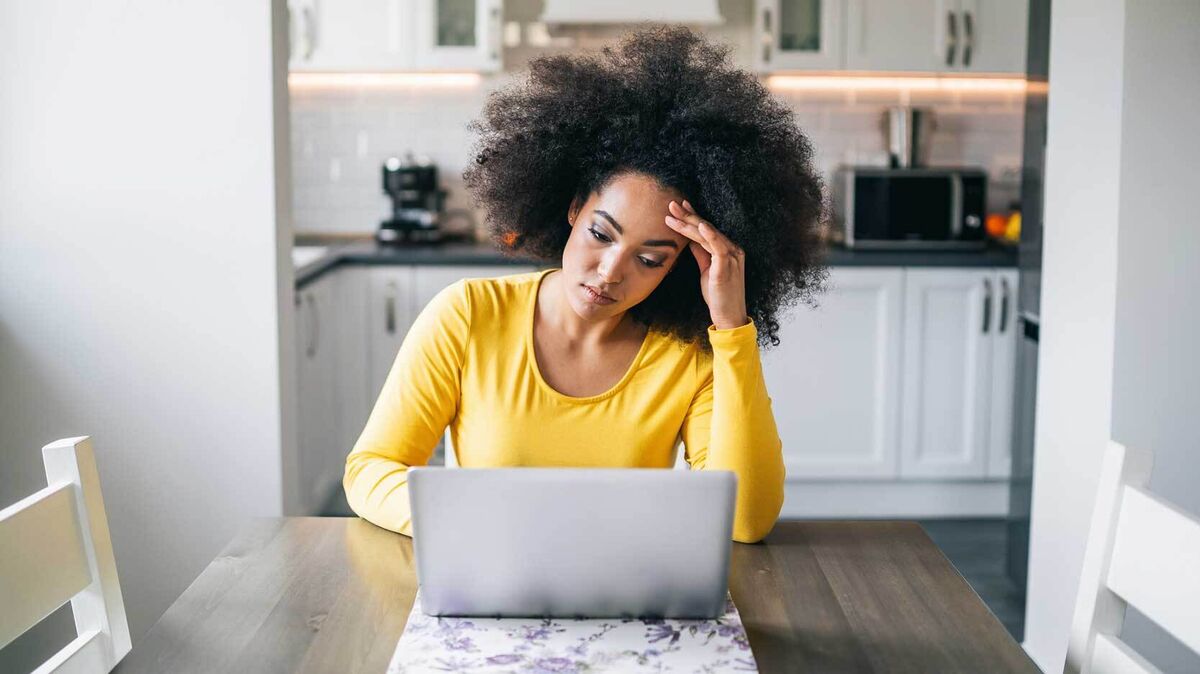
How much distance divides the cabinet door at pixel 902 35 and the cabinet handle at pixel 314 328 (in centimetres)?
191

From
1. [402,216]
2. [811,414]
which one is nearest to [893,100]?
[811,414]

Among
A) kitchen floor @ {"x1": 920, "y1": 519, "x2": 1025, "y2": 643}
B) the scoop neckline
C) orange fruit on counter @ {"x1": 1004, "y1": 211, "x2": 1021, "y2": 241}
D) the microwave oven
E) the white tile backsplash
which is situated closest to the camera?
the scoop neckline

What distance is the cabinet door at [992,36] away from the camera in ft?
13.5

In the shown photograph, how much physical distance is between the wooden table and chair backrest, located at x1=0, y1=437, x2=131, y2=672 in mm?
89

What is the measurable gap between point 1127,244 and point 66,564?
1897 mm

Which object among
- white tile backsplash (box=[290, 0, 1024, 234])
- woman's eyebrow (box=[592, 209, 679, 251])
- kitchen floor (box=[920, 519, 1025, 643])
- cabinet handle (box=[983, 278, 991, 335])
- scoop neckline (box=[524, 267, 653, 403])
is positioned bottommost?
kitchen floor (box=[920, 519, 1025, 643])

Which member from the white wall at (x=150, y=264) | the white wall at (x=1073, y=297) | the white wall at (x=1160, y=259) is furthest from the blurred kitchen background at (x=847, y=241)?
the white wall at (x=1160, y=259)

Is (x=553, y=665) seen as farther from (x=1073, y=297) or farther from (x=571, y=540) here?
(x=1073, y=297)

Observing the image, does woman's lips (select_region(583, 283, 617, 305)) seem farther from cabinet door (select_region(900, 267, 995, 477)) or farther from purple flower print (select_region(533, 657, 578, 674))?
cabinet door (select_region(900, 267, 995, 477))

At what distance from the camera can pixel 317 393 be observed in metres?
3.64

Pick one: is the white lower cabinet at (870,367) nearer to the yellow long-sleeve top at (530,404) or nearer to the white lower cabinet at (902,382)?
the white lower cabinet at (902,382)

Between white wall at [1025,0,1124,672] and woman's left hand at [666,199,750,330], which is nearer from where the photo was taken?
woman's left hand at [666,199,750,330]

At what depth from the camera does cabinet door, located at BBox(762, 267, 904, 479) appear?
3.94m

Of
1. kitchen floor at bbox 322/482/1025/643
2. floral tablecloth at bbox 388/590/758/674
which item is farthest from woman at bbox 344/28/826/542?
kitchen floor at bbox 322/482/1025/643
